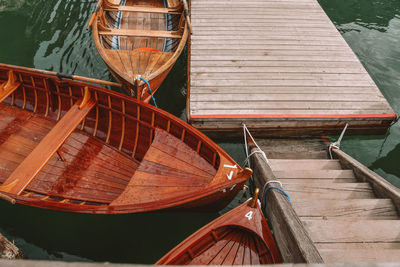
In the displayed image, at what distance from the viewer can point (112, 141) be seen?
4.61m

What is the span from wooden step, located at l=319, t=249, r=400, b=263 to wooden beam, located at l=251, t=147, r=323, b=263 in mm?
192

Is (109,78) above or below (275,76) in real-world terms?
above

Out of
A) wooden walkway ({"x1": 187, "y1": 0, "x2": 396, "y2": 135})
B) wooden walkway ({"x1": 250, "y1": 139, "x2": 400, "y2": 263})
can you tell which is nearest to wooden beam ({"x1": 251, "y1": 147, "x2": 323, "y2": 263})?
wooden walkway ({"x1": 250, "y1": 139, "x2": 400, "y2": 263})

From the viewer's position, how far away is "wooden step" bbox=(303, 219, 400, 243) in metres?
2.72

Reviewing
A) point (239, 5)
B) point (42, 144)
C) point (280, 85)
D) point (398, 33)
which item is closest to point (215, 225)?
point (42, 144)

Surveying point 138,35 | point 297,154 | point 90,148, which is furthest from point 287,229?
point 138,35

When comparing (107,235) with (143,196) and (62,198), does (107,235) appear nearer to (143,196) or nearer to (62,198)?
(62,198)

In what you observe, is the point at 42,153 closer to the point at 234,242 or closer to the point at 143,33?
the point at 234,242

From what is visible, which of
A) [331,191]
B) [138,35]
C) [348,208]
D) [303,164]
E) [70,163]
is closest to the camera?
[348,208]

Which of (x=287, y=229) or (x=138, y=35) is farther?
(x=138, y=35)

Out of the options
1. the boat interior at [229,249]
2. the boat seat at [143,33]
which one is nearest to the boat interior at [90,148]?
the boat interior at [229,249]

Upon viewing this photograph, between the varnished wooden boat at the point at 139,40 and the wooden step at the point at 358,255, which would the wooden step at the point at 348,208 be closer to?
the wooden step at the point at 358,255

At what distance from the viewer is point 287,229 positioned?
284cm

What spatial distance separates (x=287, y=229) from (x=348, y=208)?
1.03 meters
